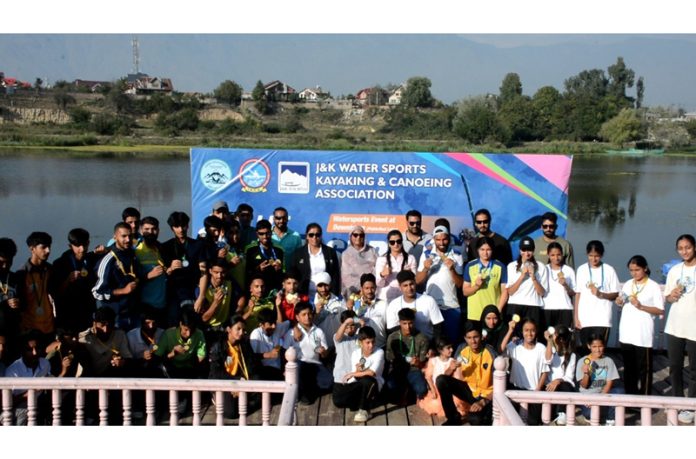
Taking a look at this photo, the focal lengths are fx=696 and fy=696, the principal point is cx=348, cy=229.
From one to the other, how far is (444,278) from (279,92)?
5747 cm

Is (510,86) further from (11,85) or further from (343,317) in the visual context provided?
(343,317)

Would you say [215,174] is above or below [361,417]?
above

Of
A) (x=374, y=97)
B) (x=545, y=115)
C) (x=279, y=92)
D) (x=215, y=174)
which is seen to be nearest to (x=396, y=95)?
(x=374, y=97)

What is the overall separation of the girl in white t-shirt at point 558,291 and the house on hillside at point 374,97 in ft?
185

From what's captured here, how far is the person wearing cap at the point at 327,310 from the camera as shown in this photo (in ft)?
16.5

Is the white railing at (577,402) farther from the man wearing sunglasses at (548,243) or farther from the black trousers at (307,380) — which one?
the man wearing sunglasses at (548,243)

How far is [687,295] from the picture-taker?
468 cm

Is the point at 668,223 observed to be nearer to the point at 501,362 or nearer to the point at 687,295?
the point at 687,295

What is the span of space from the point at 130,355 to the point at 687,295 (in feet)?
12.3

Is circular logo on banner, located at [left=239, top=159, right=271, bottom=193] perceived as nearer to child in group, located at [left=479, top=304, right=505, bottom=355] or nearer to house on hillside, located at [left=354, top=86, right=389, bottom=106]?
child in group, located at [left=479, top=304, right=505, bottom=355]

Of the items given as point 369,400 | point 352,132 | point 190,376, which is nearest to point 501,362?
point 369,400

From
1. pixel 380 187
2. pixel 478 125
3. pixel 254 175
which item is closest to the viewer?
pixel 380 187

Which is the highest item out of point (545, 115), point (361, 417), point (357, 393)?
point (545, 115)

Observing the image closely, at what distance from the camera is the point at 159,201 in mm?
18406
